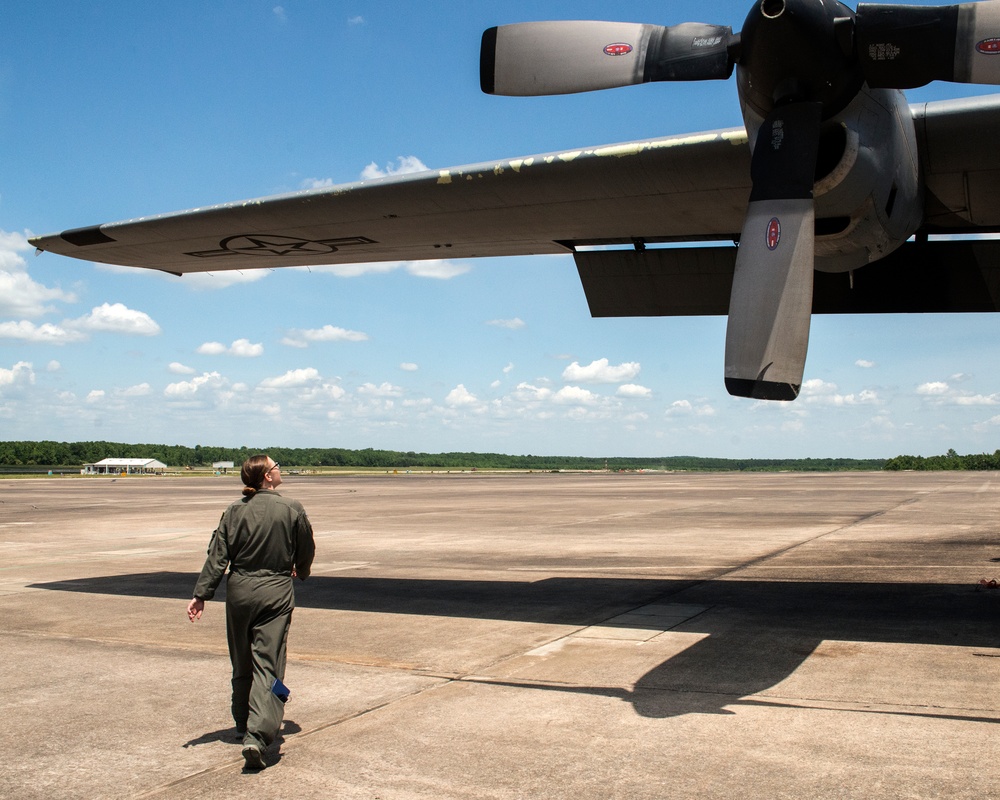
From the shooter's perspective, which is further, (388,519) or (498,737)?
(388,519)

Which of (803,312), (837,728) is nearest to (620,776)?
(837,728)

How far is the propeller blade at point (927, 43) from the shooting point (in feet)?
19.6

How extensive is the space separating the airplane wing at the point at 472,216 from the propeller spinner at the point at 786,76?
872 millimetres

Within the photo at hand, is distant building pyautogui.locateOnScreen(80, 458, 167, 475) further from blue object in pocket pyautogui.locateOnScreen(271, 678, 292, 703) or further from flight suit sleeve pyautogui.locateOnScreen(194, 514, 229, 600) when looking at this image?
blue object in pocket pyautogui.locateOnScreen(271, 678, 292, 703)

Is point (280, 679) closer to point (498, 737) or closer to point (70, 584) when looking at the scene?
point (498, 737)

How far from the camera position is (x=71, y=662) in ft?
23.4

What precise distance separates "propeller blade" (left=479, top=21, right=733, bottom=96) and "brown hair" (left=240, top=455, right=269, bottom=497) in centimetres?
414

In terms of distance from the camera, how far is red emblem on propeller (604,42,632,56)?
7.28 m

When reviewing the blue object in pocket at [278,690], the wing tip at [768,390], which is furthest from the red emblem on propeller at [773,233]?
the blue object in pocket at [278,690]

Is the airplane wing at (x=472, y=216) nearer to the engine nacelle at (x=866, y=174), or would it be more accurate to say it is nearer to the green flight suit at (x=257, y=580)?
the engine nacelle at (x=866, y=174)

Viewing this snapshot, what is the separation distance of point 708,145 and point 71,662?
717 cm

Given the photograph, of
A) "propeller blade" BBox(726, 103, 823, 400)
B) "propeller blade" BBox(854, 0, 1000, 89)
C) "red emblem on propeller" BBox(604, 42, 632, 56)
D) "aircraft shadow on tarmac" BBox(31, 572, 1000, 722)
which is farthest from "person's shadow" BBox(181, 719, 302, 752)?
"propeller blade" BBox(854, 0, 1000, 89)

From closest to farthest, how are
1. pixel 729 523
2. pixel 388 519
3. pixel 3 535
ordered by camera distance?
pixel 3 535 < pixel 729 523 < pixel 388 519

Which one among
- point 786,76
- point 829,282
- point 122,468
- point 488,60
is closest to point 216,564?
point 488,60
